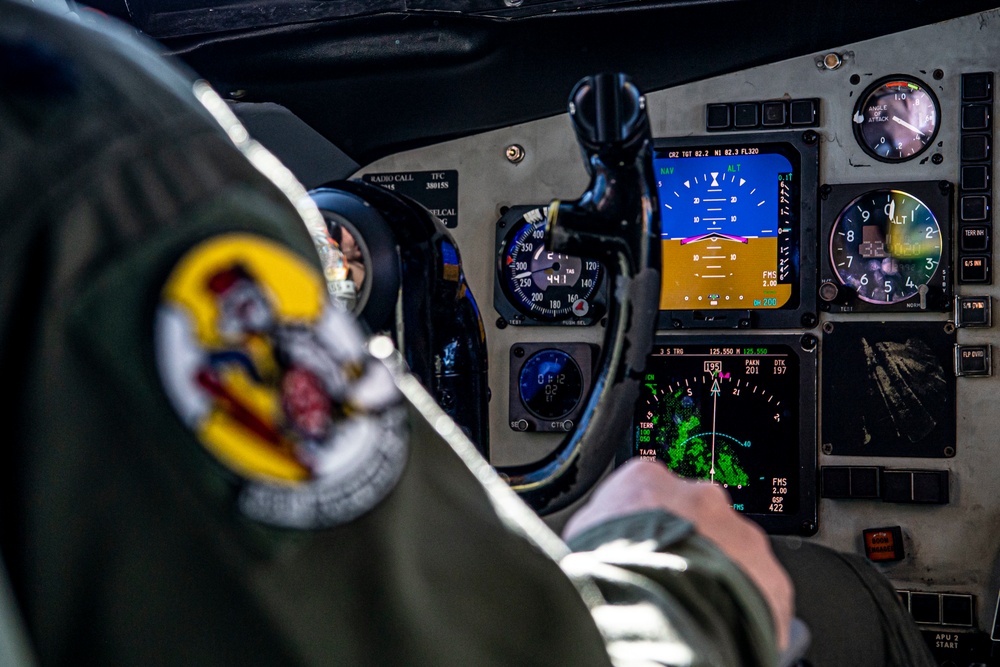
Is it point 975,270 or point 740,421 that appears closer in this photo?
point 975,270

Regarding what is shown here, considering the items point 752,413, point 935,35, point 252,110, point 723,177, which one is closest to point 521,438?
point 752,413

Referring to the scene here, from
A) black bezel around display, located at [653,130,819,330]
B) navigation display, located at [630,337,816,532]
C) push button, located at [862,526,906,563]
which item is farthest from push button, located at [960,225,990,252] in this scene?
push button, located at [862,526,906,563]

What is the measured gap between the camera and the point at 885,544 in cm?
226

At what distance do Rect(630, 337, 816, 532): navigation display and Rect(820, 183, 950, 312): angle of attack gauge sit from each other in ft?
0.66

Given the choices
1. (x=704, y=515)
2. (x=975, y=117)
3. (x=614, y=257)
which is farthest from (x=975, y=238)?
(x=704, y=515)

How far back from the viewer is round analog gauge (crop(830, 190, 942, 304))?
2305mm

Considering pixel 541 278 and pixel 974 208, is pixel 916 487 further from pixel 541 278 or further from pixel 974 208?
pixel 541 278

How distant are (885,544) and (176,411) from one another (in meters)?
2.26

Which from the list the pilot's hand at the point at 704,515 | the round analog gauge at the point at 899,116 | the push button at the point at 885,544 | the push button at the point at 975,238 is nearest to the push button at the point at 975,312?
the push button at the point at 975,238

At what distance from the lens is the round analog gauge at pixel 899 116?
2314 millimetres

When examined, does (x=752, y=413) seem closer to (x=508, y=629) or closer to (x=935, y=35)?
(x=935, y=35)

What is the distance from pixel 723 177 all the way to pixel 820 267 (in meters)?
0.32

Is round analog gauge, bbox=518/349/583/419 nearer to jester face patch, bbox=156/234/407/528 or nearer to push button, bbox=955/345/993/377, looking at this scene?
push button, bbox=955/345/993/377

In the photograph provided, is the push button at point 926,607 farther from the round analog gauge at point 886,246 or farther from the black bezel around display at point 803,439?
the round analog gauge at point 886,246
